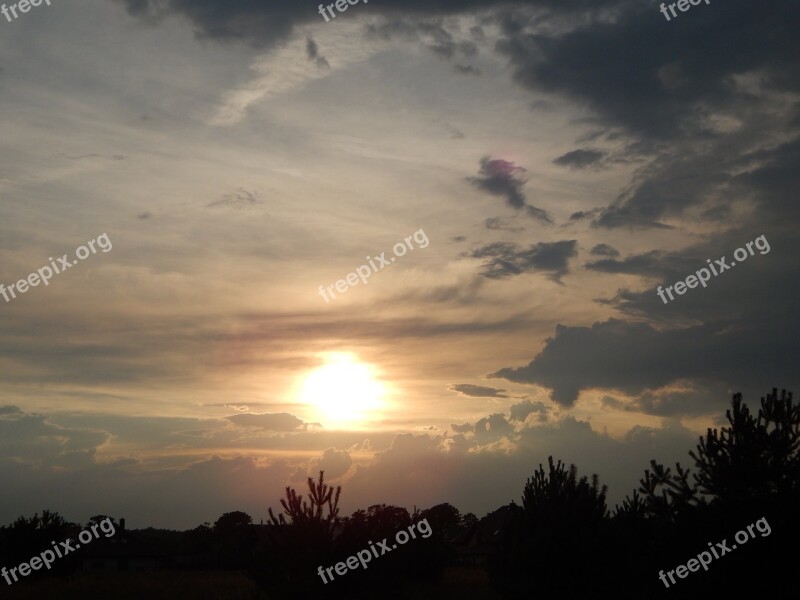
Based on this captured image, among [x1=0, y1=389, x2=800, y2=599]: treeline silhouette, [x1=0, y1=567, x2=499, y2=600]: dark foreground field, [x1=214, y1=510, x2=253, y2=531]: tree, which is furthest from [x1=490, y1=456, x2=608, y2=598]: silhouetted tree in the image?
[x1=214, y1=510, x2=253, y2=531]: tree

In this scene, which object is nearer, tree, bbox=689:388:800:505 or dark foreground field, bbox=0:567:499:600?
tree, bbox=689:388:800:505

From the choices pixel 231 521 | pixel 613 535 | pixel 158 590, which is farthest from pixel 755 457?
pixel 231 521

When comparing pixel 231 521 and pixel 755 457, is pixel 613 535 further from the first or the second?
pixel 231 521

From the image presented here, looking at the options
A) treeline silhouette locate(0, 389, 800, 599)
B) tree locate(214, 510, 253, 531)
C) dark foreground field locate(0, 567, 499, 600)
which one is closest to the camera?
treeline silhouette locate(0, 389, 800, 599)

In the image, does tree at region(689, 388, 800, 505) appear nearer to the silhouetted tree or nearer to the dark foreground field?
the silhouetted tree

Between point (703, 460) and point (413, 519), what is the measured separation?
35.0ft

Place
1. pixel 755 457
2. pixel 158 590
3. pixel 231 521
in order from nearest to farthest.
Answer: pixel 755 457 → pixel 158 590 → pixel 231 521

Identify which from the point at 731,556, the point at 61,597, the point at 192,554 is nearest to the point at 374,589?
the point at 731,556

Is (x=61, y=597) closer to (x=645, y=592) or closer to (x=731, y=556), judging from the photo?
(x=645, y=592)

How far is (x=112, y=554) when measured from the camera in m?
69.9

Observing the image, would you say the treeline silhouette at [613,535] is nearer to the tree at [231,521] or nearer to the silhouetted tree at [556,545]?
the silhouetted tree at [556,545]

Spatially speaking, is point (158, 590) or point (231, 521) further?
point (231, 521)

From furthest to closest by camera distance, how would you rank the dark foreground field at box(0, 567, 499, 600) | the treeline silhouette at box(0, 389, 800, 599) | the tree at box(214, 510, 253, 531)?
the tree at box(214, 510, 253, 531), the dark foreground field at box(0, 567, 499, 600), the treeline silhouette at box(0, 389, 800, 599)

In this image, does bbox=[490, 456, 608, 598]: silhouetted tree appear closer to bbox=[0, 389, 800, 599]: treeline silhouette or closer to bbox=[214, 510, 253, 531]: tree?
bbox=[0, 389, 800, 599]: treeline silhouette
